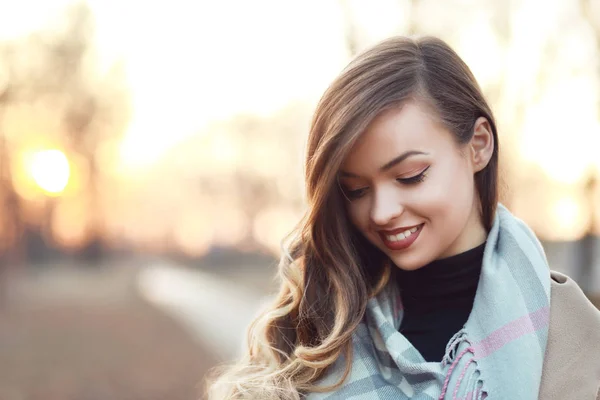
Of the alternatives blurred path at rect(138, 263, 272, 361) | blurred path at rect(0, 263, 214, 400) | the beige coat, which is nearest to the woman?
the beige coat

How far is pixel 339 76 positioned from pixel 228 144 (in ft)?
90.2

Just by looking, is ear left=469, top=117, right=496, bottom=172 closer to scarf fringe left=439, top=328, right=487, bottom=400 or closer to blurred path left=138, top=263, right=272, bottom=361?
scarf fringe left=439, top=328, right=487, bottom=400

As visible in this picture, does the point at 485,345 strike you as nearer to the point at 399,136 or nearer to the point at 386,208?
the point at 386,208

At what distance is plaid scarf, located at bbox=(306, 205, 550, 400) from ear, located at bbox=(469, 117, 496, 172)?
0.64 feet

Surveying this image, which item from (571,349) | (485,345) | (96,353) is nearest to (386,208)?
(485,345)

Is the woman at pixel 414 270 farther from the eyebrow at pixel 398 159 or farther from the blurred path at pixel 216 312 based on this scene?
the blurred path at pixel 216 312

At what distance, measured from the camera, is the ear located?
2.21 metres

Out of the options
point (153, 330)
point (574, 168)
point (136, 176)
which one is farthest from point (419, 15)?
point (136, 176)

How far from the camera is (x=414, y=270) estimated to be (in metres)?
2.36

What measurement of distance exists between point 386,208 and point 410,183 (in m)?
0.10

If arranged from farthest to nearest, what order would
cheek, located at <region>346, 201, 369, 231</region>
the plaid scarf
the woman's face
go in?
cheek, located at <region>346, 201, 369, 231</region> → the woman's face → the plaid scarf

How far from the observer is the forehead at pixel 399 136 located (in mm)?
2008

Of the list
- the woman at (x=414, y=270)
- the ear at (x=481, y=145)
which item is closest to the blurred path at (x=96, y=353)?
the woman at (x=414, y=270)

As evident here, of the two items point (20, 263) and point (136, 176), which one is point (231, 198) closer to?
point (136, 176)
